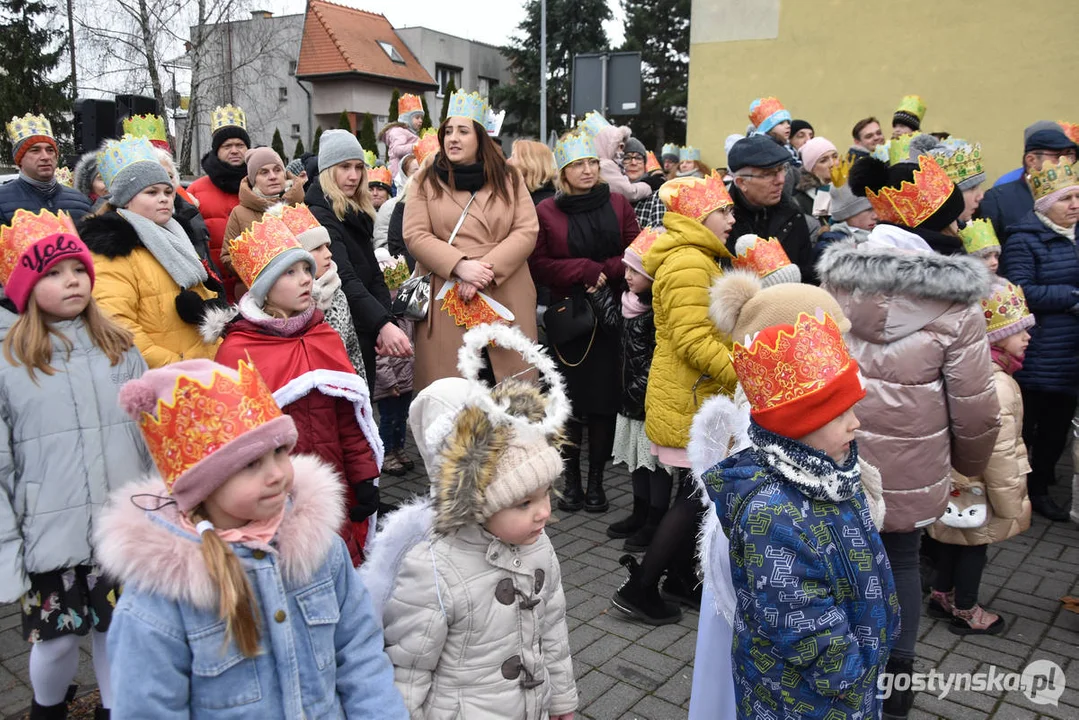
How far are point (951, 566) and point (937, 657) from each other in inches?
21.2

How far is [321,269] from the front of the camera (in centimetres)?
387

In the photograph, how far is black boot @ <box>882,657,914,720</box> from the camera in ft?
10.7

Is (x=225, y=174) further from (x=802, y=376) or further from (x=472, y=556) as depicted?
(x=802, y=376)

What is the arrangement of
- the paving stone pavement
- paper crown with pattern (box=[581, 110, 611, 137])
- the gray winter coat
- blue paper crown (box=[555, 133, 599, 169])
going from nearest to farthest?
the gray winter coat, the paving stone pavement, blue paper crown (box=[555, 133, 599, 169]), paper crown with pattern (box=[581, 110, 611, 137])

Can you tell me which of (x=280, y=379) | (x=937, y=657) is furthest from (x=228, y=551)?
(x=937, y=657)

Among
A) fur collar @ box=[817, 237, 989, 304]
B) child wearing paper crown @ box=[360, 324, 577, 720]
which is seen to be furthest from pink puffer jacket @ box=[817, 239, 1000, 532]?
child wearing paper crown @ box=[360, 324, 577, 720]

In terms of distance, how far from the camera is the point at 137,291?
3.62 m

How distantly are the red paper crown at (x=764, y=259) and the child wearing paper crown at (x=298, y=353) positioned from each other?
6.30 feet

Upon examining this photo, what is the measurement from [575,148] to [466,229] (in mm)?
1083

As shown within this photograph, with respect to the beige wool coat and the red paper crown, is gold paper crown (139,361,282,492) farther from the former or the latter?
the beige wool coat

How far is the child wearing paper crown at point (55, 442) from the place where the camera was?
9.29 feet

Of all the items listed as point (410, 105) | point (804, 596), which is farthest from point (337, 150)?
point (410, 105)

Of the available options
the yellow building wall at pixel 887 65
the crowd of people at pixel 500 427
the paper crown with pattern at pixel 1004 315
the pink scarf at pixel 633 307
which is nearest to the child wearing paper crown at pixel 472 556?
the crowd of people at pixel 500 427

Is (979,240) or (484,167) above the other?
(484,167)
